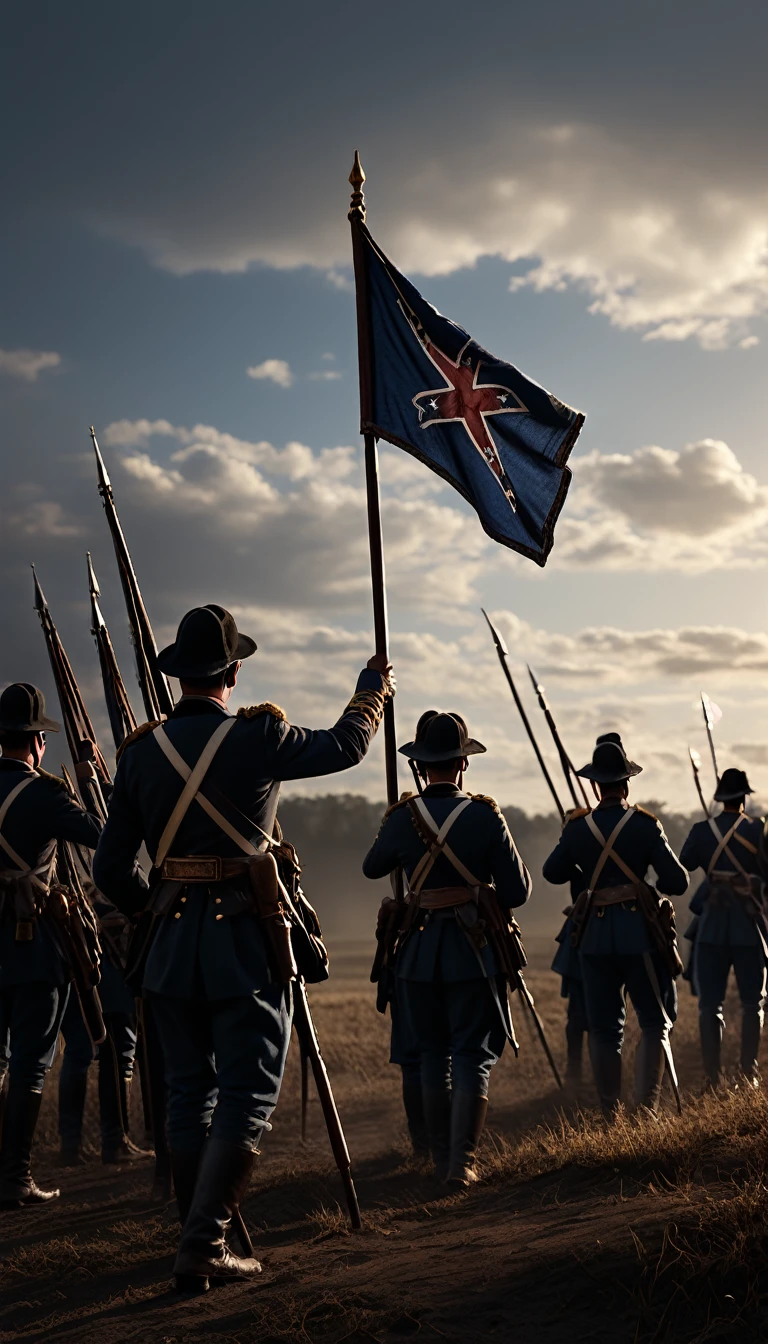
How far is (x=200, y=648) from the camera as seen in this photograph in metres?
5.68

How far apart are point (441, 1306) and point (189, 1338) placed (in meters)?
0.86

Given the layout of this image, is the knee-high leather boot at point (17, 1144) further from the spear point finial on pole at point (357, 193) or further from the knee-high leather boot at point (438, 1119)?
the spear point finial on pole at point (357, 193)

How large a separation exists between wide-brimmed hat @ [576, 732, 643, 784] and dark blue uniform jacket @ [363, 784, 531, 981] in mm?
2113

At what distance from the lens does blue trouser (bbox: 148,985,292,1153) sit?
5230 mm

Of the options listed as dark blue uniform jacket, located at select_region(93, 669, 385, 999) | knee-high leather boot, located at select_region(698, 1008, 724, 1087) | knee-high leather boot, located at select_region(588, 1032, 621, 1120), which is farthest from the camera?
knee-high leather boot, located at select_region(698, 1008, 724, 1087)

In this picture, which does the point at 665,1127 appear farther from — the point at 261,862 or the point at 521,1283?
the point at 261,862

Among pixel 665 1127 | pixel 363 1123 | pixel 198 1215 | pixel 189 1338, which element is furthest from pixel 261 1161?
pixel 189 1338

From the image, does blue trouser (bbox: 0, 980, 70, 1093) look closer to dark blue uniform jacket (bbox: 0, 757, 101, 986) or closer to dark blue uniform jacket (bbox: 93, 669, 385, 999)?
dark blue uniform jacket (bbox: 0, 757, 101, 986)

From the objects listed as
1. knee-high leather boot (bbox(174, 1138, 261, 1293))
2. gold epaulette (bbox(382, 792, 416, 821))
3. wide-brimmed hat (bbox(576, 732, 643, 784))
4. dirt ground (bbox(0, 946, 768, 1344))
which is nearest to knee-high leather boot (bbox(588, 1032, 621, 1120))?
dirt ground (bbox(0, 946, 768, 1344))

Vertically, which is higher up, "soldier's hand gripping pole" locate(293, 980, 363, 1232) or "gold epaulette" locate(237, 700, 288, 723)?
"gold epaulette" locate(237, 700, 288, 723)

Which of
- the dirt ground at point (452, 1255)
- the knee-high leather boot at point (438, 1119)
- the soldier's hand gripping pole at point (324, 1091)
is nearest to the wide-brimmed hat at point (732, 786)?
the dirt ground at point (452, 1255)

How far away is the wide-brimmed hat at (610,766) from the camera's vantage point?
9719mm

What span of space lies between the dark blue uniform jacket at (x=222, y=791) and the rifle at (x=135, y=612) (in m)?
2.12

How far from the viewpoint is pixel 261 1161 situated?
1006 cm
